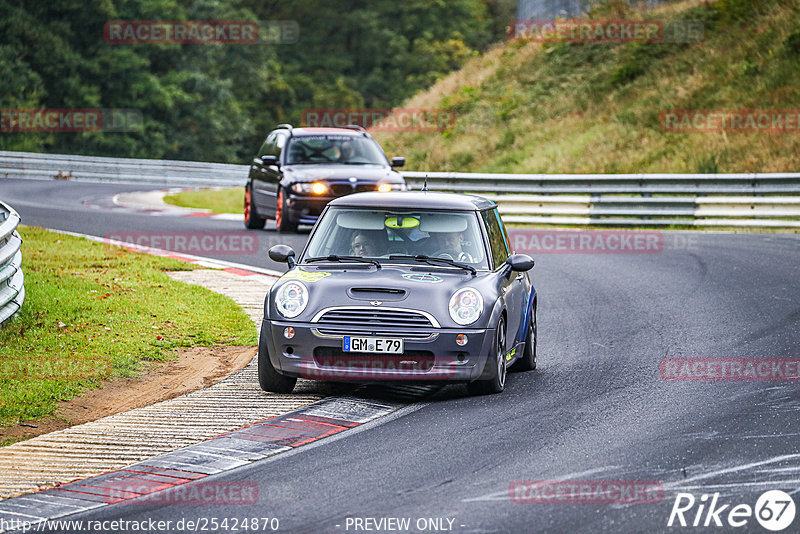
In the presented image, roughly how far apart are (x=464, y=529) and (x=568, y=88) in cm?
3480

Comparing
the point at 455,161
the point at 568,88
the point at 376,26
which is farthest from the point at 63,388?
the point at 376,26

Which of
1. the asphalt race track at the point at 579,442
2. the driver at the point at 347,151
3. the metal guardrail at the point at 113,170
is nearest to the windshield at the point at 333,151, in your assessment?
the driver at the point at 347,151

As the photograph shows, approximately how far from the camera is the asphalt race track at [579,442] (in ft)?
20.3

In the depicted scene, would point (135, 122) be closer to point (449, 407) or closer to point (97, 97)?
point (97, 97)

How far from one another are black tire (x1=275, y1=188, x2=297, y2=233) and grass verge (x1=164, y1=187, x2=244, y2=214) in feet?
24.1

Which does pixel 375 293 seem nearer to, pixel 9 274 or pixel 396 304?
pixel 396 304

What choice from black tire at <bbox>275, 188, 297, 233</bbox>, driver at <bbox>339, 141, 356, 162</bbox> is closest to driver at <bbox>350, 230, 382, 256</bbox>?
black tire at <bbox>275, 188, 297, 233</bbox>

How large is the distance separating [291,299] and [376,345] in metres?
0.79

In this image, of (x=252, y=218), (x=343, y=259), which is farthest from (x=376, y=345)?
(x=252, y=218)

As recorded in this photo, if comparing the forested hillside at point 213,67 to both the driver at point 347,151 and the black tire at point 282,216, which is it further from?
the black tire at point 282,216

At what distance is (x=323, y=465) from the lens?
716 centimetres

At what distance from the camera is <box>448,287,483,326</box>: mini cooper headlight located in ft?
29.7

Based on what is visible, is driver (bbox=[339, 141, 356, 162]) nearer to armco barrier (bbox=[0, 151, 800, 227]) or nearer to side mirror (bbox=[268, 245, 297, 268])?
armco barrier (bbox=[0, 151, 800, 227])

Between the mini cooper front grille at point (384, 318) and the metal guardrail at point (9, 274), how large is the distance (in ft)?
13.0
